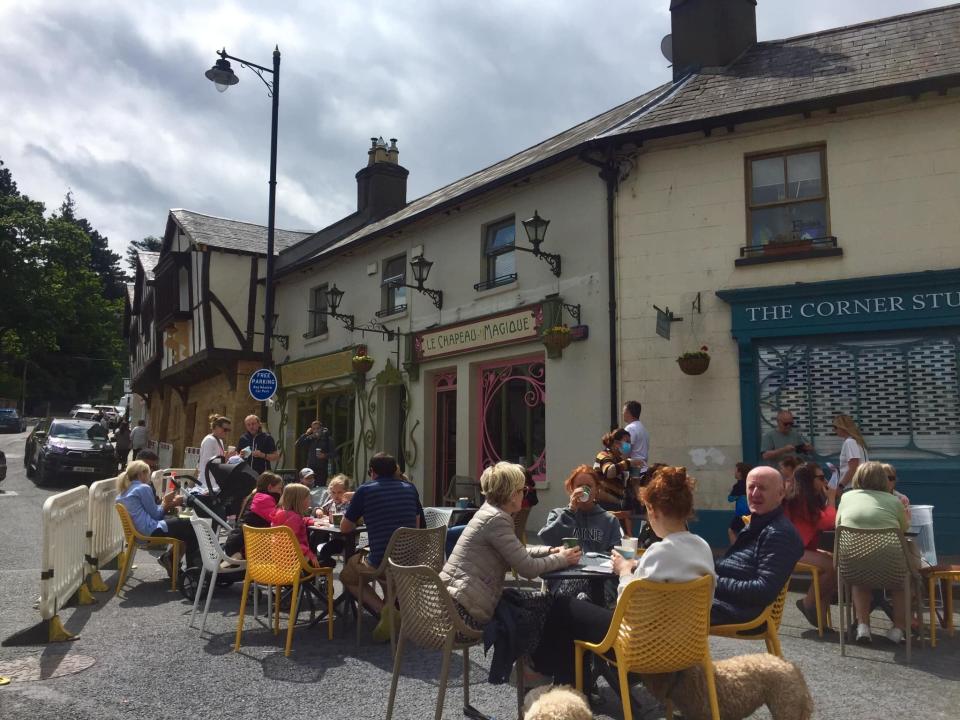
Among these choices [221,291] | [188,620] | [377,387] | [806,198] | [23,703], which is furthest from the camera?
[221,291]

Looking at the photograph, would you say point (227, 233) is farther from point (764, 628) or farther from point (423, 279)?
point (764, 628)

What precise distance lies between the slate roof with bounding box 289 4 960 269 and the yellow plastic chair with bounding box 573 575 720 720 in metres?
8.27

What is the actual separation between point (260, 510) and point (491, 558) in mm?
3120

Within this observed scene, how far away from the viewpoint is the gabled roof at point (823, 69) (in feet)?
32.0

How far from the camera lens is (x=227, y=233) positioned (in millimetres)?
21938

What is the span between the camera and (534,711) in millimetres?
2988

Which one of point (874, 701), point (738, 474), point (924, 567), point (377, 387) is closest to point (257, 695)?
Result: point (874, 701)

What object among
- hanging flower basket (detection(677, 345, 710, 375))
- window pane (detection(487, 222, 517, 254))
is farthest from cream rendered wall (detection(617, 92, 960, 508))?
window pane (detection(487, 222, 517, 254))

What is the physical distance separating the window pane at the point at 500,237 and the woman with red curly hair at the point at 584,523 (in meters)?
8.14

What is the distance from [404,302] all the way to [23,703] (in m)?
11.7

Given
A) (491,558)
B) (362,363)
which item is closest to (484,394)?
(362,363)

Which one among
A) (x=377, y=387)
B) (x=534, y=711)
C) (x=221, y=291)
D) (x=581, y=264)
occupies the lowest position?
(x=534, y=711)

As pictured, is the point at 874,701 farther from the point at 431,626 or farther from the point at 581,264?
the point at 581,264

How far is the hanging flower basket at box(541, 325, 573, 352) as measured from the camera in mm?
11234
